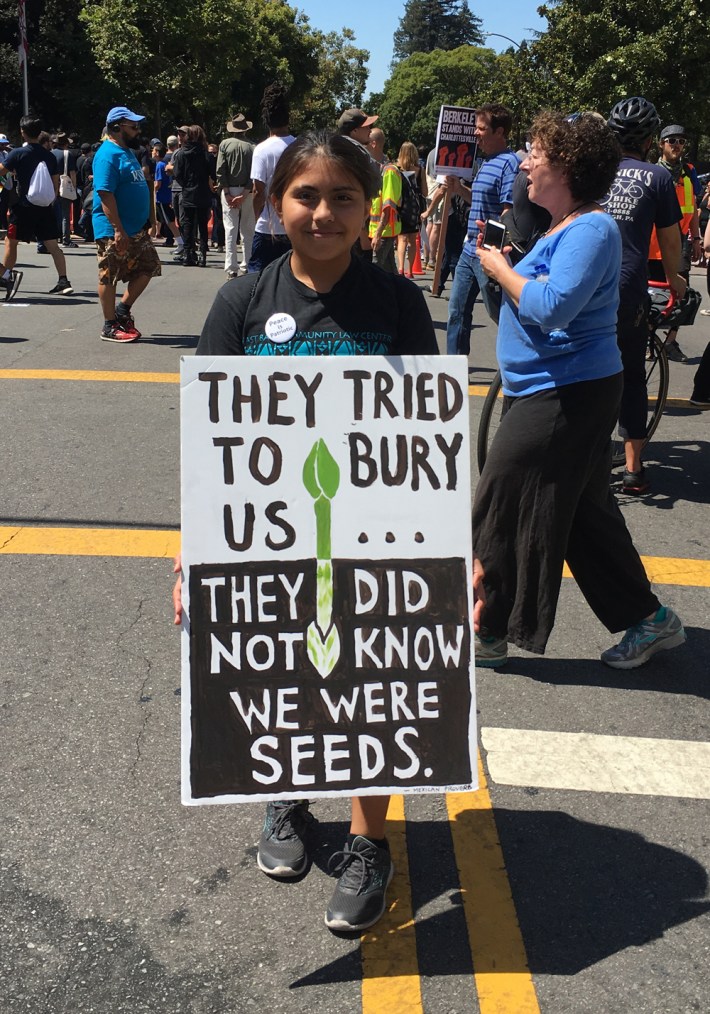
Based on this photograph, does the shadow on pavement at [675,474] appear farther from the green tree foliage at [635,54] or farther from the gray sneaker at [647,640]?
the green tree foliage at [635,54]

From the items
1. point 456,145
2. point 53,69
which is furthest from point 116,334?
point 53,69

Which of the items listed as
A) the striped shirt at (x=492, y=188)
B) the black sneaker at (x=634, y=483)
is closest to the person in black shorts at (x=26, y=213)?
the striped shirt at (x=492, y=188)

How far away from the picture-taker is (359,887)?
2.54m

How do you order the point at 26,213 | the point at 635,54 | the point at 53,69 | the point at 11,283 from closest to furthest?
the point at 11,283 → the point at 26,213 → the point at 635,54 → the point at 53,69

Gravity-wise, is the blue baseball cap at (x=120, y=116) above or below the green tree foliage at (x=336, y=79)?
below

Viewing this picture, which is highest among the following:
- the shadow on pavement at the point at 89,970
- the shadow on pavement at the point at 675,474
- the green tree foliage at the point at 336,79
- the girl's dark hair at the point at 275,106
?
the green tree foliage at the point at 336,79

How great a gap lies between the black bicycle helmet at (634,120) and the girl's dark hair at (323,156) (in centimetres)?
274

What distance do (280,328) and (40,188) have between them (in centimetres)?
978

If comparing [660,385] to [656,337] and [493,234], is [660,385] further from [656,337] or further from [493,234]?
[493,234]

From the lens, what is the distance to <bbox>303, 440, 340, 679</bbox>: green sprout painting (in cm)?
234

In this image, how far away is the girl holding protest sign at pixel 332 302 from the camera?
8.00 ft

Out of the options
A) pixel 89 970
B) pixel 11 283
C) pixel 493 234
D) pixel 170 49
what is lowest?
pixel 89 970

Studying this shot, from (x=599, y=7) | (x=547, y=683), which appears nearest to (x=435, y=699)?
(x=547, y=683)

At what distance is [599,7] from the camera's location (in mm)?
28094
